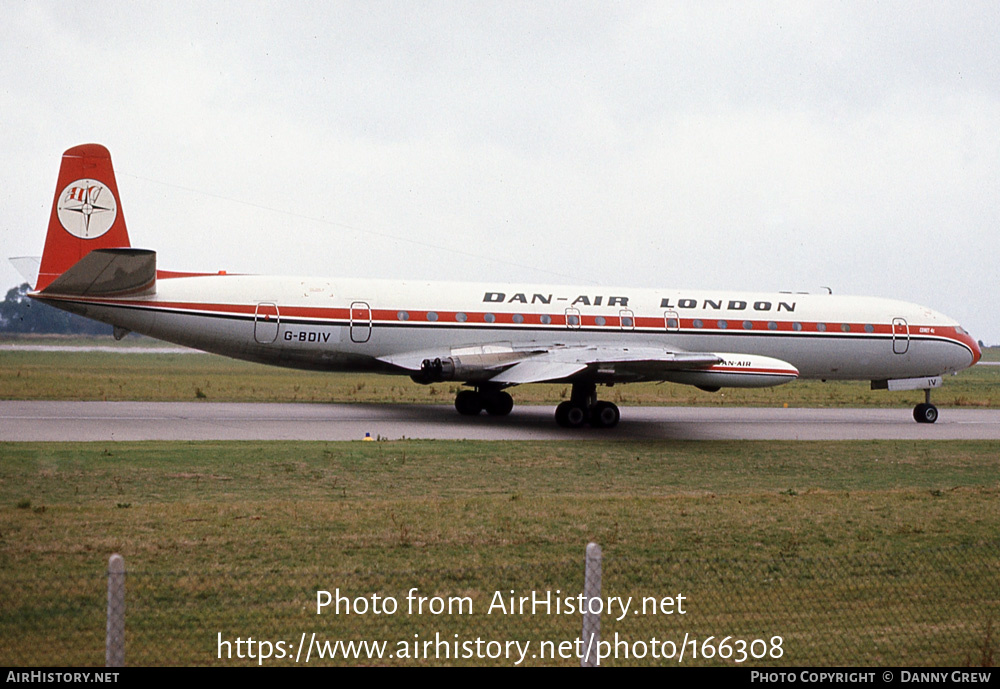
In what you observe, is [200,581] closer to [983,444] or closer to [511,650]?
[511,650]

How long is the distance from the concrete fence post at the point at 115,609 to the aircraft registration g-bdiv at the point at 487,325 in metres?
17.4

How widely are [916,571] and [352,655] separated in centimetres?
662

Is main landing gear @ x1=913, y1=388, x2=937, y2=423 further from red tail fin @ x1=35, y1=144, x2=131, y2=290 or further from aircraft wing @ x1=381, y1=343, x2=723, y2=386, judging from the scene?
red tail fin @ x1=35, y1=144, x2=131, y2=290

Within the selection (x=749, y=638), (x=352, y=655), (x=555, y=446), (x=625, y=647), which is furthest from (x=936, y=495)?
(x=352, y=655)

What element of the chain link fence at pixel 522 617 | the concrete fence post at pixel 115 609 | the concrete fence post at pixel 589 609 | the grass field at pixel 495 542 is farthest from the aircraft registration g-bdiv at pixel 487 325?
the concrete fence post at pixel 115 609

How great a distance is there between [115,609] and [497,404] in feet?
73.3

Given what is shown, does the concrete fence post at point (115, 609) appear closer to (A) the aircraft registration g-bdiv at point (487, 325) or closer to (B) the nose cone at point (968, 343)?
(A) the aircraft registration g-bdiv at point (487, 325)

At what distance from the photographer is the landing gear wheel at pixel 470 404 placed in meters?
27.8

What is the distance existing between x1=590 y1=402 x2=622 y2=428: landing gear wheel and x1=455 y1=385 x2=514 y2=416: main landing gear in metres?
3.25

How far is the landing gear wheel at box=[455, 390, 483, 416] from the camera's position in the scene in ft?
91.1

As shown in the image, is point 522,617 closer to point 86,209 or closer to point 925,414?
point 86,209

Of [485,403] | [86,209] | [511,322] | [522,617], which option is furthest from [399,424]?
[522,617]

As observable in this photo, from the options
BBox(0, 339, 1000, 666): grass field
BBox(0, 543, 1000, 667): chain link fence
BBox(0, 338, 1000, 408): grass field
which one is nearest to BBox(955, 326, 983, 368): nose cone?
BBox(0, 338, 1000, 408): grass field

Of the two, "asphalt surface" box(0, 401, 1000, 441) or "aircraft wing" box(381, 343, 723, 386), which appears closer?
"asphalt surface" box(0, 401, 1000, 441)
